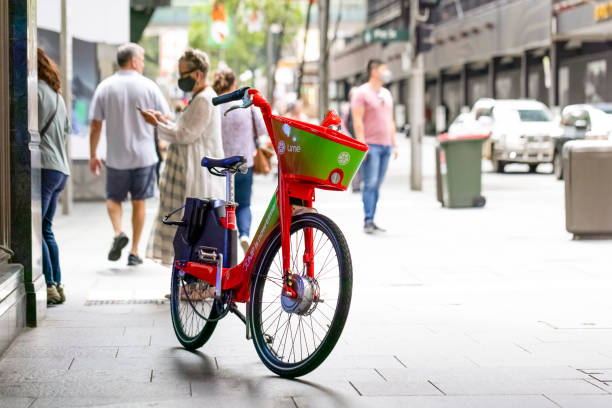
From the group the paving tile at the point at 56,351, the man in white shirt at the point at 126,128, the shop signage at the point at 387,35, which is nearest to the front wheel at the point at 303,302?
the paving tile at the point at 56,351

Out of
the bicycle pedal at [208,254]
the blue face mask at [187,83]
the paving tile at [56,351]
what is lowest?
the paving tile at [56,351]

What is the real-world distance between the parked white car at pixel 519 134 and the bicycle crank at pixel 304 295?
868 inches

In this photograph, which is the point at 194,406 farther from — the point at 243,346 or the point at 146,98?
the point at 146,98

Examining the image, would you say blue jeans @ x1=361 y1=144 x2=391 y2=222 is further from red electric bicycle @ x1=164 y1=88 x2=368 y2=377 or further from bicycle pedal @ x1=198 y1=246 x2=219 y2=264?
red electric bicycle @ x1=164 y1=88 x2=368 y2=377

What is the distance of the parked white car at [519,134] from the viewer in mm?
27750

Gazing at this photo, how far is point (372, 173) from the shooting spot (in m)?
13.9

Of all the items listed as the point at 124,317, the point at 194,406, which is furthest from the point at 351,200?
the point at 194,406

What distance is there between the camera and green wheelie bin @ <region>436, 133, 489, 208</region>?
17828mm

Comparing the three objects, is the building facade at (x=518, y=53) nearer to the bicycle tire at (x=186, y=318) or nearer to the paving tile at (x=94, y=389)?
the bicycle tire at (x=186, y=318)

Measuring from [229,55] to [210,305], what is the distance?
55.4 m

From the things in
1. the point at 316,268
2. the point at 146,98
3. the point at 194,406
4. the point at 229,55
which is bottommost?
the point at 194,406

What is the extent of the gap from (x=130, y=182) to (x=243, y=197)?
1.01m

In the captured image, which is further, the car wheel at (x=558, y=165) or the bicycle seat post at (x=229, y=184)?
the car wheel at (x=558, y=165)

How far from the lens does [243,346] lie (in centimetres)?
687
